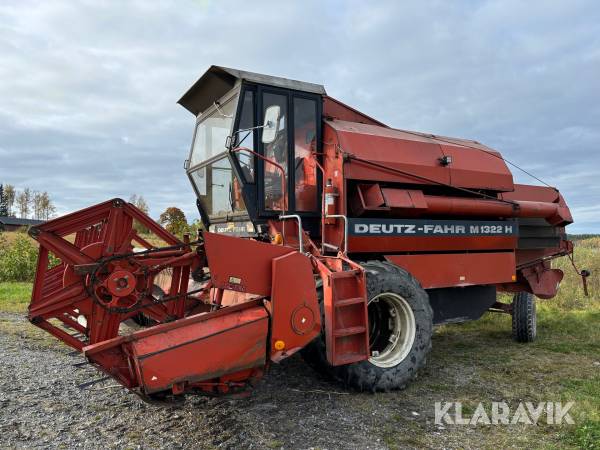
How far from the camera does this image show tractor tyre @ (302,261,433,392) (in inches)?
172

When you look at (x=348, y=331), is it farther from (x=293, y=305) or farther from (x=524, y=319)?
(x=524, y=319)

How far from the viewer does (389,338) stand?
4863 mm

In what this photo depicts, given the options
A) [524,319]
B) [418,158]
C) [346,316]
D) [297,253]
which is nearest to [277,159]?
[297,253]

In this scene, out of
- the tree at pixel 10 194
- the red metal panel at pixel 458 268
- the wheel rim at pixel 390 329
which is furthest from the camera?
the tree at pixel 10 194

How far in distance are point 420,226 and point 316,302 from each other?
2.29 meters

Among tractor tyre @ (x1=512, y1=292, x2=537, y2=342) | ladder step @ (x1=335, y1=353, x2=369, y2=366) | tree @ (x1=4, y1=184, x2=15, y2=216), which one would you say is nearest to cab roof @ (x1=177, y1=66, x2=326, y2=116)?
ladder step @ (x1=335, y1=353, x2=369, y2=366)

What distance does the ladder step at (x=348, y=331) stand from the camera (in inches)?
159

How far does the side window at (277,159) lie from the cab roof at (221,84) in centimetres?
17

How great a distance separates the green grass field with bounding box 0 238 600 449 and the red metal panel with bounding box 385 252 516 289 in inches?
37.0

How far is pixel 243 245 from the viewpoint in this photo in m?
3.74

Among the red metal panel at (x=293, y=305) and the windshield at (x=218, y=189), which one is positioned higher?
the windshield at (x=218, y=189)

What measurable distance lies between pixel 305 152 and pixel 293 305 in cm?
223

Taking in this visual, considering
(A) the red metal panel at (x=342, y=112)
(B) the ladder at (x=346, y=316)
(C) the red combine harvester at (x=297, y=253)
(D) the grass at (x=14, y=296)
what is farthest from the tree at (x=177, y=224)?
(B) the ladder at (x=346, y=316)

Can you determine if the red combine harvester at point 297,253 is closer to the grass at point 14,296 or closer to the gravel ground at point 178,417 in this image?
the gravel ground at point 178,417
